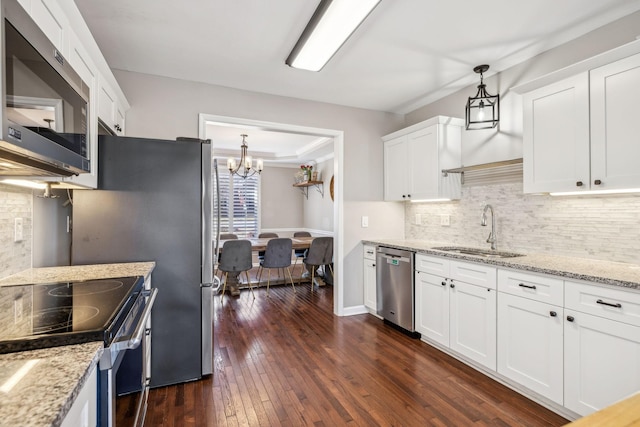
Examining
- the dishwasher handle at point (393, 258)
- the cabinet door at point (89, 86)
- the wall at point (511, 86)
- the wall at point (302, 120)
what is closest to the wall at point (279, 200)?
the wall at point (302, 120)

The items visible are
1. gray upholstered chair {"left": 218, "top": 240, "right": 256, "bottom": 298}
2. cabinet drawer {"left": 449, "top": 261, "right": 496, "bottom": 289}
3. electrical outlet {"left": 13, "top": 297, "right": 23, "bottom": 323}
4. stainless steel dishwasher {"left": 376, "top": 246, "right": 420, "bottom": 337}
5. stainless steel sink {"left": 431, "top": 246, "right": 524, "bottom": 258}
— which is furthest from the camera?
gray upholstered chair {"left": 218, "top": 240, "right": 256, "bottom": 298}

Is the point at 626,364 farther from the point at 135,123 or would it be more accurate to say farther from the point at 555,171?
the point at 135,123

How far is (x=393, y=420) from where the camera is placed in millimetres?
1870

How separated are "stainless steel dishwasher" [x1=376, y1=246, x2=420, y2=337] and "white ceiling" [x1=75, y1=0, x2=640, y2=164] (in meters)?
1.73

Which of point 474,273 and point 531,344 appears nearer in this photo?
point 531,344

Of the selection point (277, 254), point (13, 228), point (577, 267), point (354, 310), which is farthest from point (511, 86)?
point (13, 228)

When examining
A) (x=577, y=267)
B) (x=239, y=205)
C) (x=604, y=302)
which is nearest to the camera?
(x=604, y=302)

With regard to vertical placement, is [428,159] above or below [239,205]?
above

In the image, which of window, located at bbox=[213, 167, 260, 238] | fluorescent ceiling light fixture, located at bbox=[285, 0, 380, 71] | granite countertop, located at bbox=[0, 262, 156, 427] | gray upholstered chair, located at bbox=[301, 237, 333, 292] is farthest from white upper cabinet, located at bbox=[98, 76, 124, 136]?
window, located at bbox=[213, 167, 260, 238]

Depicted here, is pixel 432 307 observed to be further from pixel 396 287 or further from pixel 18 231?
pixel 18 231

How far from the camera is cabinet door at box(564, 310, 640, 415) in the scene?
158 centimetres

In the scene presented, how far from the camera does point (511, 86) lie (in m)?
2.76

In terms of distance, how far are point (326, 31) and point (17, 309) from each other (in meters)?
2.16

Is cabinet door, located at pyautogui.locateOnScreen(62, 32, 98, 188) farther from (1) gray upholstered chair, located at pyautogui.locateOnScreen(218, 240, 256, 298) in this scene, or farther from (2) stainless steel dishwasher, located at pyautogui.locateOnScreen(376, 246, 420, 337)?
(2) stainless steel dishwasher, located at pyautogui.locateOnScreen(376, 246, 420, 337)
